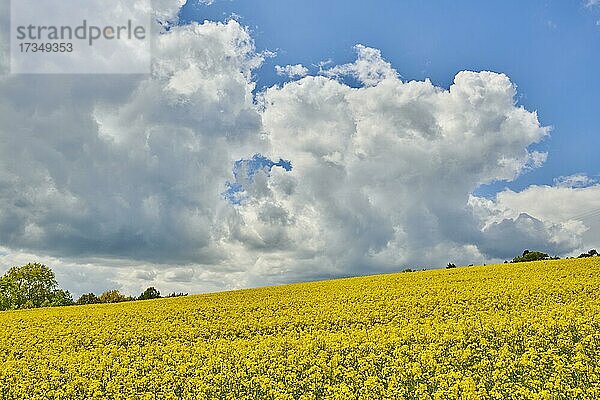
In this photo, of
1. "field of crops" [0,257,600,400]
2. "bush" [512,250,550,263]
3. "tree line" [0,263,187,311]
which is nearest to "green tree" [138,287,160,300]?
"tree line" [0,263,187,311]

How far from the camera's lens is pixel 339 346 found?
1822 centimetres

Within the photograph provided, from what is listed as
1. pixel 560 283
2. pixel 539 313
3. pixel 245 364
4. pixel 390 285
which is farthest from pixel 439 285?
pixel 245 364

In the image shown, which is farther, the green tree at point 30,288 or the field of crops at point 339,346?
the green tree at point 30,288

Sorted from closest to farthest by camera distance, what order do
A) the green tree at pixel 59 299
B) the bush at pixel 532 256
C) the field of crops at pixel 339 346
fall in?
the field of crops at pixel 339 346 → the bush at pixel 532 256 → the green tree at pixel 59 299

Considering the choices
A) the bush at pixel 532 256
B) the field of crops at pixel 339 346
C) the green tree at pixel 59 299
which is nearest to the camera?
the field of crops at pixel 339 346

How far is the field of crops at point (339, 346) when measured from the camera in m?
13.4

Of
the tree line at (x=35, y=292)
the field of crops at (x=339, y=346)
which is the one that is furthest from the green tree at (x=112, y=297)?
the field of crops at (x=339, y=346)

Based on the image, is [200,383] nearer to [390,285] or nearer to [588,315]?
[588,315]

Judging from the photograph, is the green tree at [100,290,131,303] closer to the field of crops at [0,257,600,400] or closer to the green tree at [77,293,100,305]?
the green tree at [77,293,100,305]

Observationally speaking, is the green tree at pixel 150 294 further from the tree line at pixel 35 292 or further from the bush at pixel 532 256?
the bush at pixel 532 256

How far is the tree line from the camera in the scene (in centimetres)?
6588

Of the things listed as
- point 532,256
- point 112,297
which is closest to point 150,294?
point 112,297

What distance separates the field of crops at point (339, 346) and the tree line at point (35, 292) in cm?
3355

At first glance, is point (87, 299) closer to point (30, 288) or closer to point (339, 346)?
point (30, 288)
